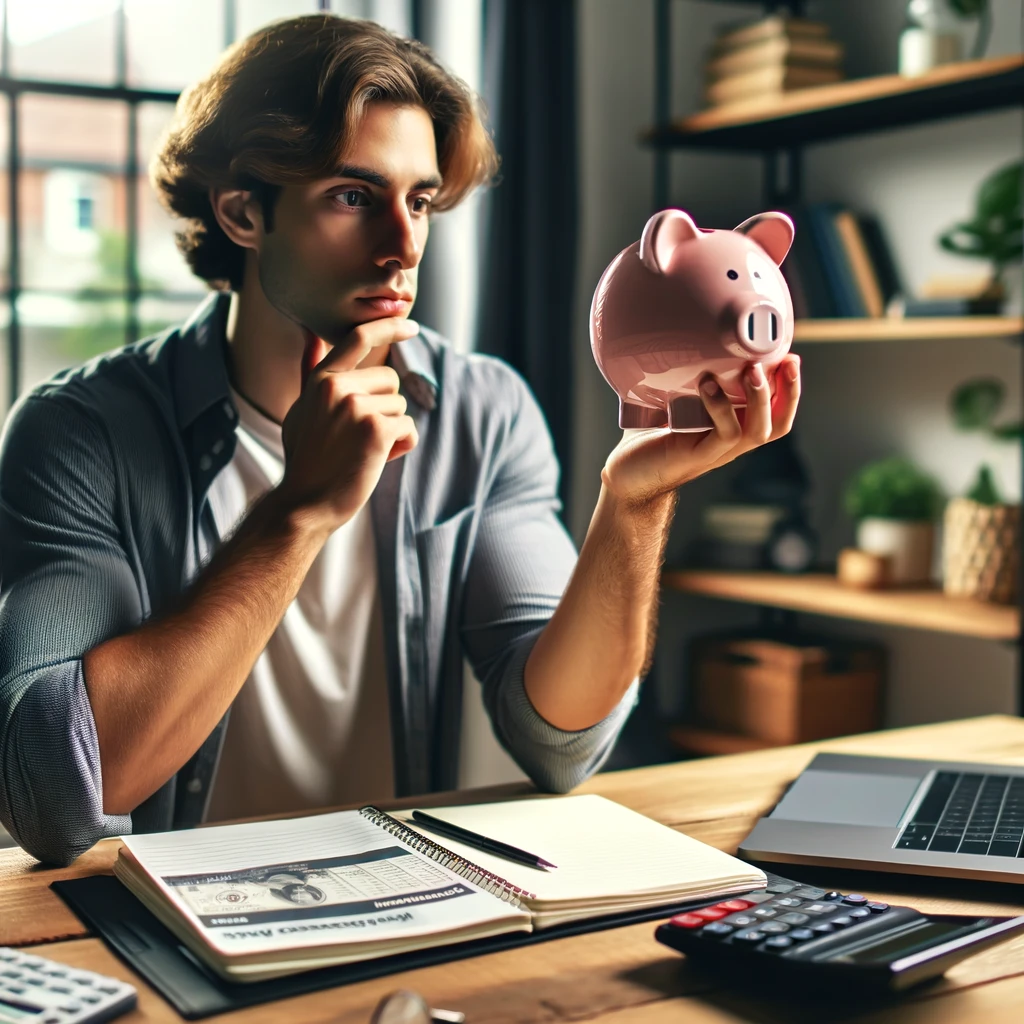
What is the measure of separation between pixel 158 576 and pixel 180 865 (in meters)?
0.54

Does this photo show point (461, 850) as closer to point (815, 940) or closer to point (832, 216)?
point (815, 940)

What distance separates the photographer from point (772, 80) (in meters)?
2.78

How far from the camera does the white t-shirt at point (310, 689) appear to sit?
146 cm

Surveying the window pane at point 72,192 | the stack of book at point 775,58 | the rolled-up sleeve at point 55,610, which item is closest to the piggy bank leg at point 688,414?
the rolled-up sleeve at point 55,610

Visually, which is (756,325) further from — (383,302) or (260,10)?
(260,10)

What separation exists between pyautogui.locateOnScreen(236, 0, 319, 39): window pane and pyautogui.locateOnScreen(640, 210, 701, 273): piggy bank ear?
86.4 inches

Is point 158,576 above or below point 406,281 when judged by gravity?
below

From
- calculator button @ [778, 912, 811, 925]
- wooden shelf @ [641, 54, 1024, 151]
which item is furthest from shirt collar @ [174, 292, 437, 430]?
wooden shelf @ [641, 54, 1024, 151]

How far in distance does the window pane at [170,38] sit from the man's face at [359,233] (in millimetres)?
1735

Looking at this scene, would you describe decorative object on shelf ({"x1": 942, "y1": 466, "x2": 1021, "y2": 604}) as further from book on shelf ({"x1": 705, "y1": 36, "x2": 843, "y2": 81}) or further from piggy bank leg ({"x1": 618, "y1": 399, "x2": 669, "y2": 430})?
piggy bank leg ({"x1": 618, "y1": 399, "x2": 669, "y2": 430})

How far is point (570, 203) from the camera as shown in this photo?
2.94 meters

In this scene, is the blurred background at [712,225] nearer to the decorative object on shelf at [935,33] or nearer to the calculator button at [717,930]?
the decorative object on shelf at [935,33]

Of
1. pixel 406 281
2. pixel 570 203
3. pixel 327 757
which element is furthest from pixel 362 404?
pixel 570 203

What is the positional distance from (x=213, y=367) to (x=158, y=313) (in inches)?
61.1
